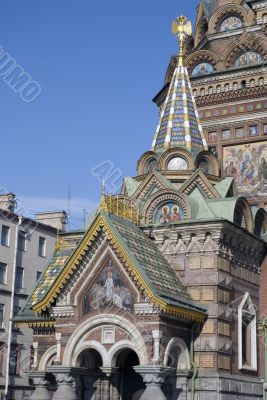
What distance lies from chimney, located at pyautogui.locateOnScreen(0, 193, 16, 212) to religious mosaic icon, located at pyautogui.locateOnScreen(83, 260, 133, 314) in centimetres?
2146

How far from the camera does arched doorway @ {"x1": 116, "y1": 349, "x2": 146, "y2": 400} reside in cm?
2119

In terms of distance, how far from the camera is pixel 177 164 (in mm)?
23859

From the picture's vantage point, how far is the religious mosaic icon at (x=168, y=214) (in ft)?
71.8

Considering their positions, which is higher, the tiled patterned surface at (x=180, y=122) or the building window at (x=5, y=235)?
the tiled patterned surface at (x=180, y=122)

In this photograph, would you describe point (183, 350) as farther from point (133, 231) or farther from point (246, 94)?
point (246, 94)

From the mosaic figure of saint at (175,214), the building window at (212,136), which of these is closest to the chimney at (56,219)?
the building window at (212,136)

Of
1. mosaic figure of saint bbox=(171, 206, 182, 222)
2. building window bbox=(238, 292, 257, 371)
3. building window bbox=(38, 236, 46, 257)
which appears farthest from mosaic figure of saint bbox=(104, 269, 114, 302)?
building window bbox=(38, 236, 46, 257)

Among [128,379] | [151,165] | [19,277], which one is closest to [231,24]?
[151,165]

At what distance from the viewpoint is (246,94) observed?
89.4 feet

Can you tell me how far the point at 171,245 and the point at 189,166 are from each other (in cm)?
338

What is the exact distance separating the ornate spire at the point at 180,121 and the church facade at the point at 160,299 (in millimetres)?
691

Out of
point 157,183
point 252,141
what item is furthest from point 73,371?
point 252,141

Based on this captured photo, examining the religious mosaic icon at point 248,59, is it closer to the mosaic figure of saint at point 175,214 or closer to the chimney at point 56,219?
the mosaic figure of saint at point 175,214

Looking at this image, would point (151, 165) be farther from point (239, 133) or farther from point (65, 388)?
point (65, 388)
